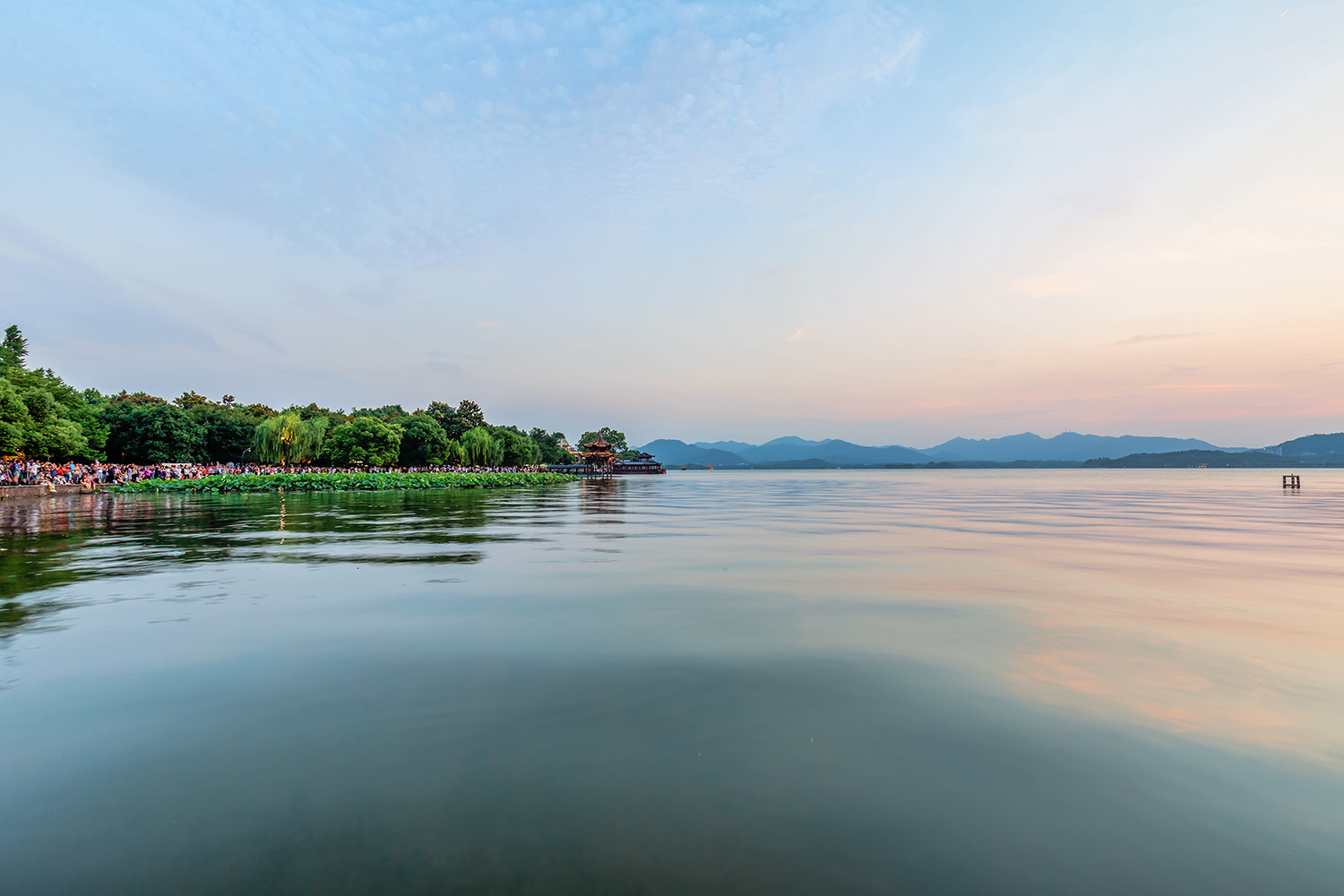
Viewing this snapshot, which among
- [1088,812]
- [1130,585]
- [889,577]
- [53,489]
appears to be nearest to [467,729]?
[1088,812]

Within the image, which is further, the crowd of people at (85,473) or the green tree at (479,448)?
the green tree at (479,448)

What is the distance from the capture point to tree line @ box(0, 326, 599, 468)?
4119cm

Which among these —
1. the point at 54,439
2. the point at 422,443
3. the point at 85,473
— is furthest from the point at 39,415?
the point at 422,443

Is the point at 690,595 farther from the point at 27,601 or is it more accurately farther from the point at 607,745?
the point at 27,601

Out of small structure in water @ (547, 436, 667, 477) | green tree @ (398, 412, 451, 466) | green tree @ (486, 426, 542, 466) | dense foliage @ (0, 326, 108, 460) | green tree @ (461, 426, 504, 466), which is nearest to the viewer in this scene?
dense foliage @ (0, 326, 108, 460)

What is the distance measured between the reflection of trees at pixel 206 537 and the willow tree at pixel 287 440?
37392mm

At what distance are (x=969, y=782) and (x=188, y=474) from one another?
66127 mm

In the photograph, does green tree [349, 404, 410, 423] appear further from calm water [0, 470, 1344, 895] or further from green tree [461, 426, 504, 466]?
calm water [0, 470, 1344, 895]

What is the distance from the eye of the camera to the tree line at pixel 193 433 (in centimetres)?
4119

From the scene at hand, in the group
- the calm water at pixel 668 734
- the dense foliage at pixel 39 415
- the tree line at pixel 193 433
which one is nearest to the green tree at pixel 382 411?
the tree line at pixel 193 433

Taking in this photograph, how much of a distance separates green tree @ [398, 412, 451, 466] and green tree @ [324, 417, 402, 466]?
598 cm

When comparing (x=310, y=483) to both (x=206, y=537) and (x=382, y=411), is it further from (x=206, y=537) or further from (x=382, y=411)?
(x=382, y=411)

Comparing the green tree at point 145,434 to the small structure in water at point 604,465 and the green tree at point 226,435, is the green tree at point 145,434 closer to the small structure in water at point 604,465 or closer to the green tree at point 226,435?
the green tree at point 226,435

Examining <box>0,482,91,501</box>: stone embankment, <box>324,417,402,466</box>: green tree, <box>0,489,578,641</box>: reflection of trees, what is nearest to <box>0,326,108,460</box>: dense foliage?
<box>0,482,91,501</box>: stone embankment
